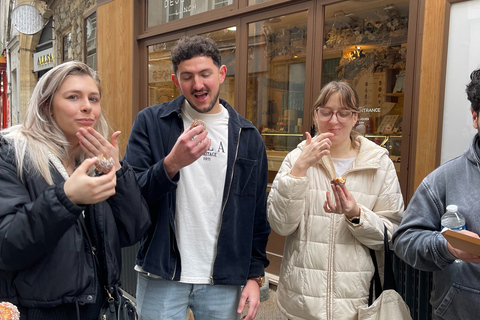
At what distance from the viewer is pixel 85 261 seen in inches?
56.8

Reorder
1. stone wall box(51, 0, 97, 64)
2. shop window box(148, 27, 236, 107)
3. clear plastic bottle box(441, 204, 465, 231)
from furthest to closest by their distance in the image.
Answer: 1. stone wall box(51, 0, 97, 64)
2. shop window box(148, 27, 236, 107)
3. clear plastic bottle box(441, 204, 465, 231)

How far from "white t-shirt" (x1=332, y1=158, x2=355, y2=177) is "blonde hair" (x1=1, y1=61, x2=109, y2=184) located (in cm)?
137

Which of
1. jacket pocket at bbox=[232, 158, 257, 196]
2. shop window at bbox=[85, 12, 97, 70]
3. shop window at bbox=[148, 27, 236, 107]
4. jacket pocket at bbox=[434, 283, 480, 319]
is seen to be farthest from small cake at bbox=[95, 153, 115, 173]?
shop window at bbox=[85, 12, 97, 70]

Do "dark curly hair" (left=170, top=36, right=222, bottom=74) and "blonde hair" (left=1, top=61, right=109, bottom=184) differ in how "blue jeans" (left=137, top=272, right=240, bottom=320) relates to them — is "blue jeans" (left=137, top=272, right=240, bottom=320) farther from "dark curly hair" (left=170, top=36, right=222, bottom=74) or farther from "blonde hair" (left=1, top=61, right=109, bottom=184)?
"dark curly hair" (left=170, top=36, right=222, bottom=74)

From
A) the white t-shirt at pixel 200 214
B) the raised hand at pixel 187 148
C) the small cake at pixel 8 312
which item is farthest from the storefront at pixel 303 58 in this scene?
the small cake at pixel 8 312

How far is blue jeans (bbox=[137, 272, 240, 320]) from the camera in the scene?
6.31 ft

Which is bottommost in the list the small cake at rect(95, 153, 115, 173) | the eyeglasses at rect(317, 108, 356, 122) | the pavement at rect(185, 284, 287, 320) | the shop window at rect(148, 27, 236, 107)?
the pavement at rect(185, 284, 287, 320)

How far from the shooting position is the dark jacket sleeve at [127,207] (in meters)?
1.57

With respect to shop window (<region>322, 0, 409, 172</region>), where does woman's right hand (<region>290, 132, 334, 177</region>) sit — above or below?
below

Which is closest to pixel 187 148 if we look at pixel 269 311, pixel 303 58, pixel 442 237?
pixel 442 237

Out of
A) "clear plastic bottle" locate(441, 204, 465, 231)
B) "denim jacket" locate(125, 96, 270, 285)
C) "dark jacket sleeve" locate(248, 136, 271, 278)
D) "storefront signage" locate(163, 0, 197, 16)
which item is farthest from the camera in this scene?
"storefront signage" locate(163, 0, 197, 16)

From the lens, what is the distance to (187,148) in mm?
1702

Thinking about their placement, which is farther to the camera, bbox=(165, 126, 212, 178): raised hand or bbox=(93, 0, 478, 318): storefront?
bbox=(93, 0, 478, 318): storefront

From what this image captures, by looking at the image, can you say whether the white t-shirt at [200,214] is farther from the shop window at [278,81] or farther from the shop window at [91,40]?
the shop window at [91,40]
